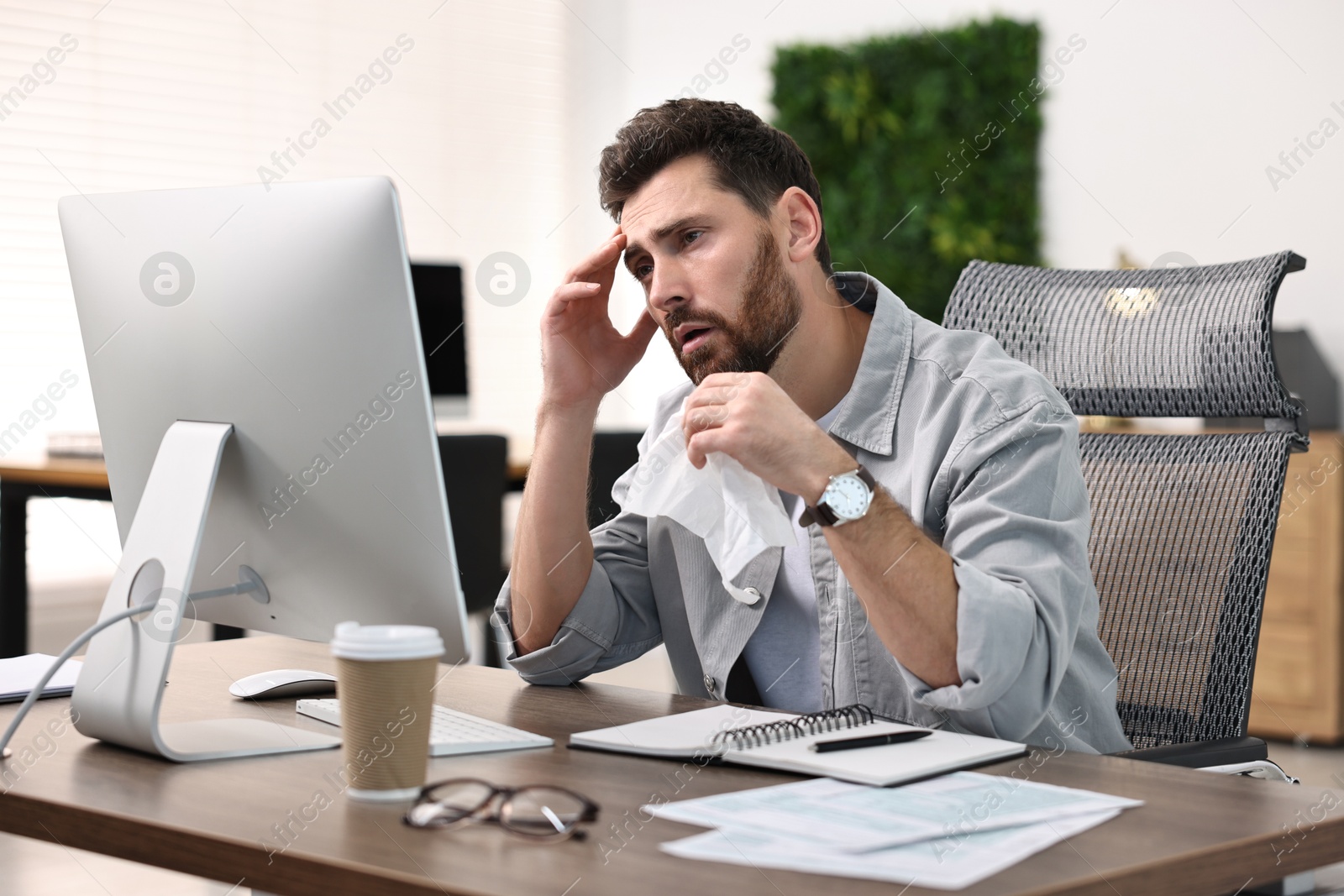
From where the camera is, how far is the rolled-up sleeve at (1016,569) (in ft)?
3.53

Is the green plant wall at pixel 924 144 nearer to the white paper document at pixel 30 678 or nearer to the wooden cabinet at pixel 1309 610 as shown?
the wooden cabinet at pixel 1309 610

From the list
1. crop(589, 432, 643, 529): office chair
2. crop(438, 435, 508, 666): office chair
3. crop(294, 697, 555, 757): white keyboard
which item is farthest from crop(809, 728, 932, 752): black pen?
→ crop(589, 432, 643, 529): office chair

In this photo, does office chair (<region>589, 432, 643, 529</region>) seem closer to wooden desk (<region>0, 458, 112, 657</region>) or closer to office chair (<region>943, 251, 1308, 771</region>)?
wooden desk (<region>0, 458, 112, 657</region>)

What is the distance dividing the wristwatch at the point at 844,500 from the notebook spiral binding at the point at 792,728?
0.16 metres

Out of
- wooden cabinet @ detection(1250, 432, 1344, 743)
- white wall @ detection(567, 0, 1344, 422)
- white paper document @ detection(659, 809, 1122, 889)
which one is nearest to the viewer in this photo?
white paper document @ detection(659, 809, 1122, 889)

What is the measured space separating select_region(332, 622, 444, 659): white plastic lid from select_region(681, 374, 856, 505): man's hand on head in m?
0.35

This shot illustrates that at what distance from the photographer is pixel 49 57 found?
13.1 feet

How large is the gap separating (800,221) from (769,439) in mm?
523

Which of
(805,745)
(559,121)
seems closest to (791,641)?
(805,745)

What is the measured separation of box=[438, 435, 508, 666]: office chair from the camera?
3.00 metres

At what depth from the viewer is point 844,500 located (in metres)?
1.10

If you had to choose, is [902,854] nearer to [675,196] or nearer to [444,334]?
[675,196]

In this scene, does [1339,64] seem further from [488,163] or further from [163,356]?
[163,356]

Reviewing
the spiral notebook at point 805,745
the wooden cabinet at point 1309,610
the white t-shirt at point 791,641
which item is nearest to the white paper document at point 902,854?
the spiral notebook at point 805,745
